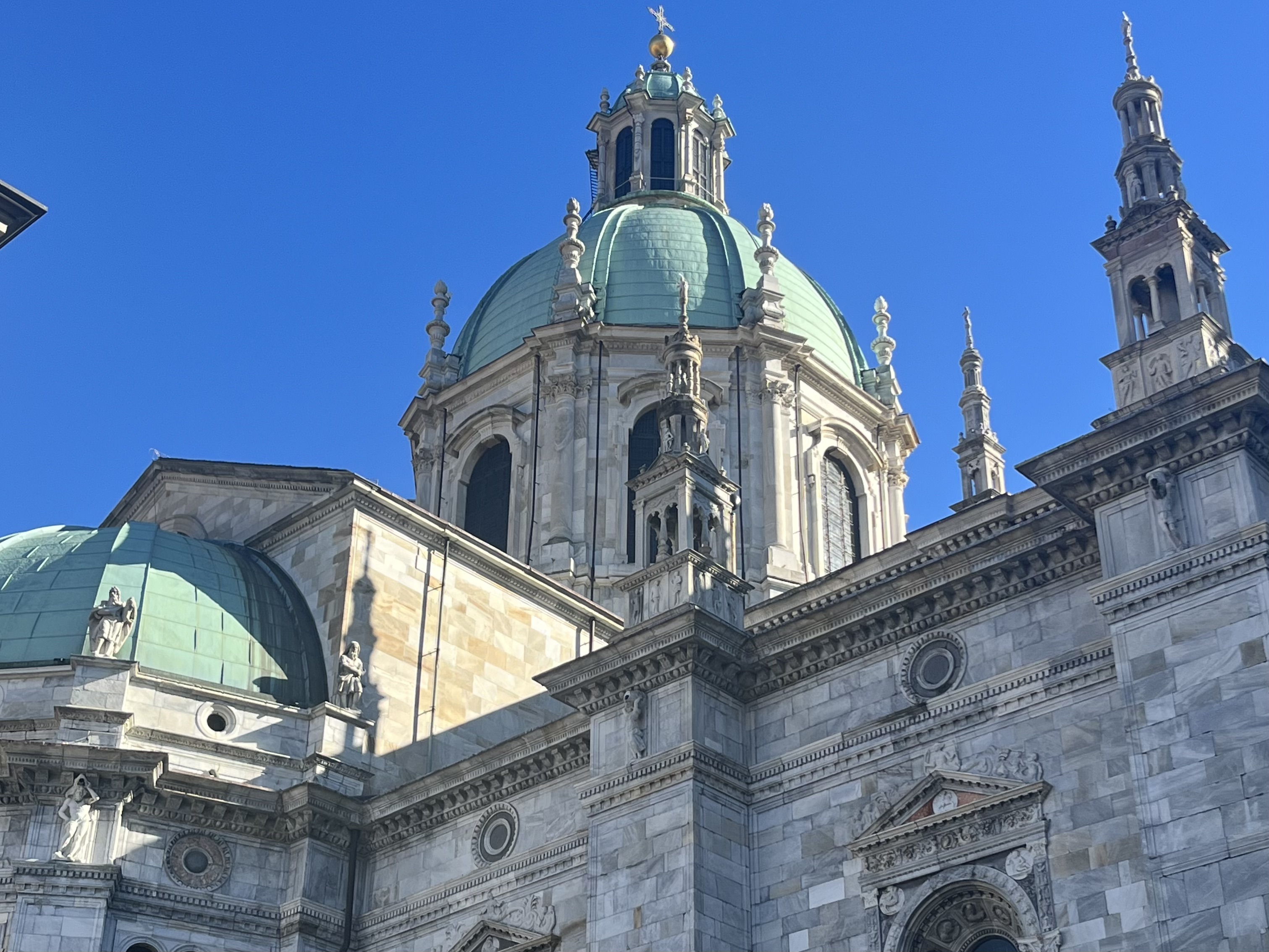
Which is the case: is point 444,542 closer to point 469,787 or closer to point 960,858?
point 469,787

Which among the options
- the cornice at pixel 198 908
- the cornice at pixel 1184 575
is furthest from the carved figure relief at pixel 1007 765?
the cornice at pixel 198 908

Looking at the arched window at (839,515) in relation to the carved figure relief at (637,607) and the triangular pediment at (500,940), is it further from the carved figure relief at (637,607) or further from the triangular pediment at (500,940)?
the triangular pediment at (500,940)

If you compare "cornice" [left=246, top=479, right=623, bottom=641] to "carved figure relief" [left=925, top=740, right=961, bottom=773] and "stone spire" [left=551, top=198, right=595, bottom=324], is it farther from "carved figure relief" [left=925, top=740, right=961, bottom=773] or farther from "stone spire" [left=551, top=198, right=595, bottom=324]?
"carved figure relief" [left=925, top=740, right=961, bottom=773]

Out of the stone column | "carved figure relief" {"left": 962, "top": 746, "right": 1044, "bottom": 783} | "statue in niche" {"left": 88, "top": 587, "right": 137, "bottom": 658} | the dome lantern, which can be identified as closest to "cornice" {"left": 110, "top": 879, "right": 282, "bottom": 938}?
"statue in niche" {"left": 88, "top": 587, "right": 137, "bottom": 658}

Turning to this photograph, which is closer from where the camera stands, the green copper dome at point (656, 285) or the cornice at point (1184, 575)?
the cornice at point (1184, 575)

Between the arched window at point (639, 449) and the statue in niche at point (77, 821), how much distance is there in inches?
664

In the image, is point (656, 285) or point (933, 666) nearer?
point (933, 666)

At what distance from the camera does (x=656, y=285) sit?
48375 mm

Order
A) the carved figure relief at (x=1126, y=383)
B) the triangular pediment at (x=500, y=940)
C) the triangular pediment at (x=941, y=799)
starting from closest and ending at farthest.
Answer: the triangular pediment at (x=941, y=799)
the carved figure relief at (x=1126, y=383)
the triangular pediment at (x=500, y=940)

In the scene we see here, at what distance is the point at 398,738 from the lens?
34.1 meters

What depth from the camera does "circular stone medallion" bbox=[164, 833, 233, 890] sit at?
3097cm

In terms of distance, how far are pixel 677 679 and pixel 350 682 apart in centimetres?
927

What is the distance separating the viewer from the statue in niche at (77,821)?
30.0 meters

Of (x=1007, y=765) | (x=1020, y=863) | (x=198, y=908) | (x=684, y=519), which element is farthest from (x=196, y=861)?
(x=1020, y=863)
